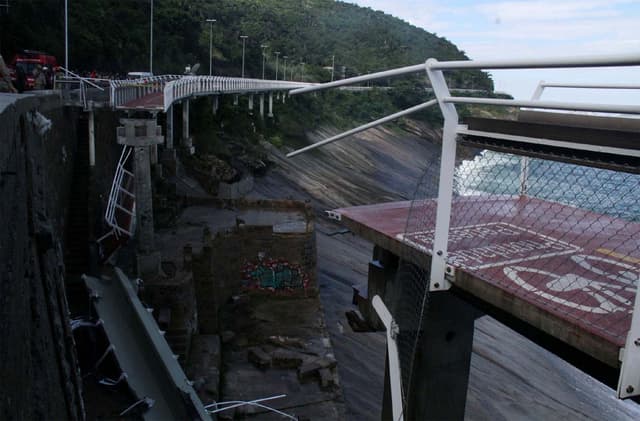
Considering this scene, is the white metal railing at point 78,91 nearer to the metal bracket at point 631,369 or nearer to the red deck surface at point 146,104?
the red deck surface at point 146,104

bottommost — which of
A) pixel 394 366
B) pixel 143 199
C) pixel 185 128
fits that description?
pixel 143 199

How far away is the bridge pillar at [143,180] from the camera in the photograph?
12680mm

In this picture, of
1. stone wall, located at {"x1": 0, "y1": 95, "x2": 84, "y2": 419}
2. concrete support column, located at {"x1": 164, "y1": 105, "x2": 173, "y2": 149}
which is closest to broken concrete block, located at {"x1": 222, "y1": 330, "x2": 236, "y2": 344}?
stone wall, located at {"x1": 0, "y1": 95, "x2": 84, "y2": 419}

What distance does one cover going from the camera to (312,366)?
41.3 ft

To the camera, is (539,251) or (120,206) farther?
(120,206)

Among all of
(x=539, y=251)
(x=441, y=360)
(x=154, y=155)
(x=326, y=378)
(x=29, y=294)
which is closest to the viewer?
(x=539, y=251)

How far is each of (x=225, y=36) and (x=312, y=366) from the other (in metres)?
56.8

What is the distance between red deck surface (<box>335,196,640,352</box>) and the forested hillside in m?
26.9

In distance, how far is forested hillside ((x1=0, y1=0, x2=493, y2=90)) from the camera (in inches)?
1259

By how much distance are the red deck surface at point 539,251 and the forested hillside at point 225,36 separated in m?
26.9

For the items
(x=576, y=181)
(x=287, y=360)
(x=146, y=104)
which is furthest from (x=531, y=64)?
(x=146, y=104)

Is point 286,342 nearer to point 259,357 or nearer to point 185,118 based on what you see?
point 259,357

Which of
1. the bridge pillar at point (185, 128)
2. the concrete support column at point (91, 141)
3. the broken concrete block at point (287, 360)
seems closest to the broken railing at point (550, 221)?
the broken concrete block at point (287, 360)

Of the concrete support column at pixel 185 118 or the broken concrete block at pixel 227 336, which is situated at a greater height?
the concrete support column at pixel 185 118
